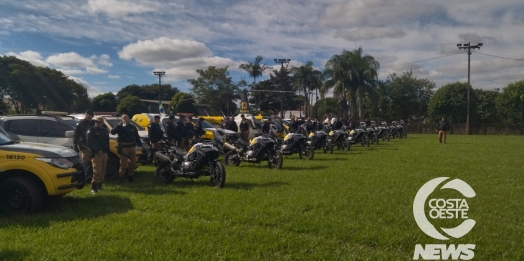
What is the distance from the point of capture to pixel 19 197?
7.15 m

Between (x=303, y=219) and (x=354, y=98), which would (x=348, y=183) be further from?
(x=354, y=98)

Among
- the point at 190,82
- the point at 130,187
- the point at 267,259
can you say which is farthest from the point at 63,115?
the point at 190,82

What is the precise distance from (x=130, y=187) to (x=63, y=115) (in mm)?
4480

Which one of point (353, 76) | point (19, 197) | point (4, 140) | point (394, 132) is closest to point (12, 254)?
point (19, 197)

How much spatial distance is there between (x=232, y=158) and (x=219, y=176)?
14.7 ft

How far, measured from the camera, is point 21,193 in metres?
7.12

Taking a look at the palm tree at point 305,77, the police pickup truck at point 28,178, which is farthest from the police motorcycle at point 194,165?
the palm tree at point 305,77

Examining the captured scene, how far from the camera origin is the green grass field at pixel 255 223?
5.16m

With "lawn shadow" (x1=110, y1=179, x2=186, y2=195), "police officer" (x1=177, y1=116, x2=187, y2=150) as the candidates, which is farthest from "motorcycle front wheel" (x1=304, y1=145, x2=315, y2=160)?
"lawn shadow" (x1=110, y1=179, x2=186, y2=195)

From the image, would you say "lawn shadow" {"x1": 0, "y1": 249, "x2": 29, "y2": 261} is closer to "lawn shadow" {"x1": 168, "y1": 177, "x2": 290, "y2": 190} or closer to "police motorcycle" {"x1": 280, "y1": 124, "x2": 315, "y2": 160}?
"lawn shadow" {"x1": 168, "y1": 177, "x2": 290, "y2": 190}

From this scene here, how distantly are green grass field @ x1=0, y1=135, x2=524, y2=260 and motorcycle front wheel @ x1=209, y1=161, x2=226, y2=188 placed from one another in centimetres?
18

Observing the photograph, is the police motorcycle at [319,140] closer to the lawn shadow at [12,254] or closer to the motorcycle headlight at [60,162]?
the motorcycle headlight at [60,162]

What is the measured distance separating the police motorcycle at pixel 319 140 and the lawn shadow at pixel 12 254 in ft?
41.2

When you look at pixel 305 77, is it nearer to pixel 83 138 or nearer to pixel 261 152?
pixel 261 152
